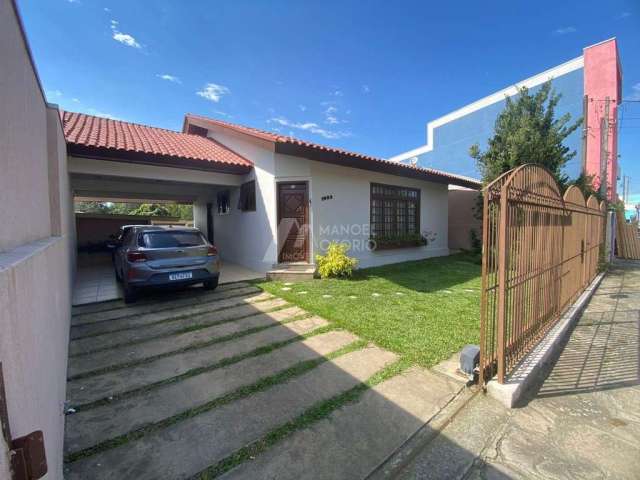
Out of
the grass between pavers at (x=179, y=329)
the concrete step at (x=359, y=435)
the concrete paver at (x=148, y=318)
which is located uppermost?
the concrete paver at (x=148, y=318)

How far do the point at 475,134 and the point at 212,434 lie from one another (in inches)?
767

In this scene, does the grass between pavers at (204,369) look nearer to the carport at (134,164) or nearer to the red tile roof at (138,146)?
the carport at (134,164)

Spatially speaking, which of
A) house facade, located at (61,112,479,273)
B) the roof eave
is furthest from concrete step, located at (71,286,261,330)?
the roof eave

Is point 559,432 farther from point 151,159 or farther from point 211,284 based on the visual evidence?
point 151,159

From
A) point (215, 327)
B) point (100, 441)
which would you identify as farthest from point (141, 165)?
point (100, 441)

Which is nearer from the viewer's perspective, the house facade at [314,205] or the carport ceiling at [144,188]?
the house facade at [314,205]

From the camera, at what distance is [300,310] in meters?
5.21

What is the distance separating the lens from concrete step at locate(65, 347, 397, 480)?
1.97m

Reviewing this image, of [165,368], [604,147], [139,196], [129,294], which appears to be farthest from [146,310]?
[604,147]

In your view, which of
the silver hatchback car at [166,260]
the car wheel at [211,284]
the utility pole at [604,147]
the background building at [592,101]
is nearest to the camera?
the silver hatchback car at [166,260]

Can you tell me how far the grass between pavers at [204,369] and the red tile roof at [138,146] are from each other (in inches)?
231

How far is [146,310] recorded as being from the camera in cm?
509

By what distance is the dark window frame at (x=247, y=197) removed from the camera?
27.8 ft

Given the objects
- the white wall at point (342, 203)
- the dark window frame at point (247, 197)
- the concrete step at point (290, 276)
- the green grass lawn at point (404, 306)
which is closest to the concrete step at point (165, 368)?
the green grass lawn at point (404, 306)
